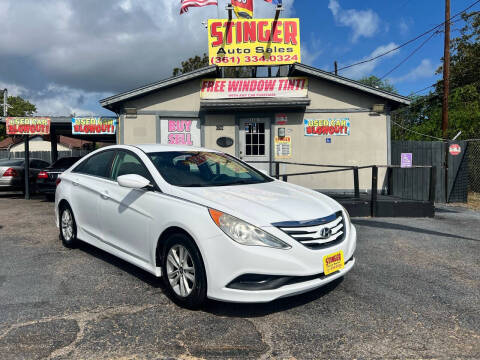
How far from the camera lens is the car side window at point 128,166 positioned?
13.5ft

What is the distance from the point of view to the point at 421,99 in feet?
95.1

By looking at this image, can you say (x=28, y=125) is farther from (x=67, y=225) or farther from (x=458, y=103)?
(x=458, y=103)

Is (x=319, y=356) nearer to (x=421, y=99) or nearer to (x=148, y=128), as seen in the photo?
(x=148, y=128)

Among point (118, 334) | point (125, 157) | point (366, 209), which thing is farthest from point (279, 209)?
point (366, 209)

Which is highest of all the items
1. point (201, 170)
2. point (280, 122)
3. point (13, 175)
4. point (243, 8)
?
point (243, 8)

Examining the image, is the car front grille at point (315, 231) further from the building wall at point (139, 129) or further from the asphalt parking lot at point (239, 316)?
the building wall at point (139, 129)

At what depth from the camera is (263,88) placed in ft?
37.7

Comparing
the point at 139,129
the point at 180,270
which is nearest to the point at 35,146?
the point at 139,129

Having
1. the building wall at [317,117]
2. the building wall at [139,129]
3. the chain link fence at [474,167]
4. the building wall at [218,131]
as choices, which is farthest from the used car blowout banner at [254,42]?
the chain link fence at [474,167]

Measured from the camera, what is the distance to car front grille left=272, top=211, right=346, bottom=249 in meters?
3.09

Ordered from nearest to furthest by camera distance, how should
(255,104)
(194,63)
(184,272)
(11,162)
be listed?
(184,272)
(255,104)
(11,162)
(194,63)

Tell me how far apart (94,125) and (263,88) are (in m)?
5.40

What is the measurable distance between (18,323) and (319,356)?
243 centimetres

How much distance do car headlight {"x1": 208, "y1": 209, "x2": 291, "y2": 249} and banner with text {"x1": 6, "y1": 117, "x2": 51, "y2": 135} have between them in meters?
11.3
